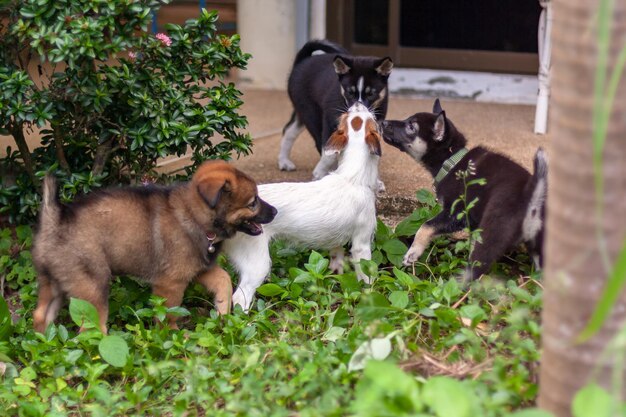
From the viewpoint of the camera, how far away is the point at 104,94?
18.3 feet

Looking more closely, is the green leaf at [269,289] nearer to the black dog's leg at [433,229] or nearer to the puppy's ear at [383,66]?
the black dog's leg at [433,229]

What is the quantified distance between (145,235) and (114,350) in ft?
2.52

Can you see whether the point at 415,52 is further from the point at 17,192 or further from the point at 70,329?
the point at 70,329

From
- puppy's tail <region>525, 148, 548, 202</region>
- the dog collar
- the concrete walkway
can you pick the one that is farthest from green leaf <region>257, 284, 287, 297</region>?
the concrete walkway

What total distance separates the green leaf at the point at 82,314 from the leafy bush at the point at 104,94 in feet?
4.18

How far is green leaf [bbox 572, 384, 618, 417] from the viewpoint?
8.60 feet

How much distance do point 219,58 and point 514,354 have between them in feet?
9.99

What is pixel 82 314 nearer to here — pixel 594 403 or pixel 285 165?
pixel 594 403

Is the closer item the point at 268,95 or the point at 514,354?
the point at 514,354

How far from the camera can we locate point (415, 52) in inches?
397

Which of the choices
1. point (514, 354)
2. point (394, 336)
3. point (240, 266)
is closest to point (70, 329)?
point (240, 266)

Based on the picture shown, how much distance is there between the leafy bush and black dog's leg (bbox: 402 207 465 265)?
4.66 feet

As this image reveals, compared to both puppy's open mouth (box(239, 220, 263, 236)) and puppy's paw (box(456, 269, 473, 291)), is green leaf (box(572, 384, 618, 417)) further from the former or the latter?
puppy's open mouth (box(239, 220, 263, 236))

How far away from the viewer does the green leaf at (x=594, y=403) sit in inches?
103
